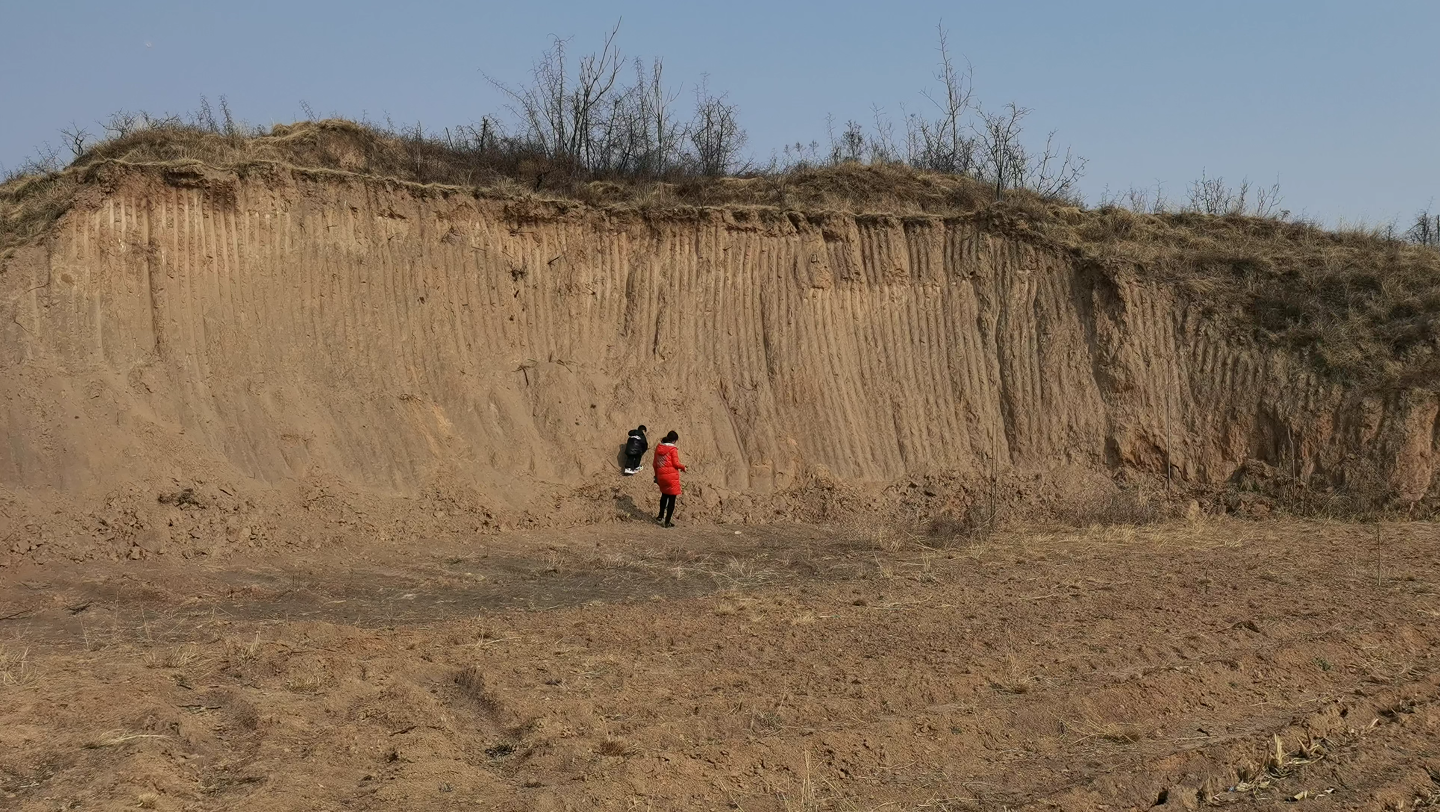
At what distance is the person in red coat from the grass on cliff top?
457cm

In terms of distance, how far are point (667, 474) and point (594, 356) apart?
2.81 m

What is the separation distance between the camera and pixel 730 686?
301 inches

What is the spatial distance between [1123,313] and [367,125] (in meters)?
12.4

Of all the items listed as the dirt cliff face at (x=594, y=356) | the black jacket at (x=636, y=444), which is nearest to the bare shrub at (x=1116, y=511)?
the dirt cliff face at (x=594, y=356)

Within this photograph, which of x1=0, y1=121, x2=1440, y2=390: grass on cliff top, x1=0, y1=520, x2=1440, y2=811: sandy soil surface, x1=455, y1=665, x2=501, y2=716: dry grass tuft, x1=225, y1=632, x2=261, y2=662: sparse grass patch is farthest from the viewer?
x1=0, y1=121, x2=1440, y2=390: grass on cliff top

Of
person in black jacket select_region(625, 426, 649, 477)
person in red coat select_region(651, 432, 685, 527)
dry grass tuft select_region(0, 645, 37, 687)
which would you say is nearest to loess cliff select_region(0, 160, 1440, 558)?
person in black jacket select_region(625, 426, 649, 477)

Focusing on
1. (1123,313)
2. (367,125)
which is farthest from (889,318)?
(367,125)

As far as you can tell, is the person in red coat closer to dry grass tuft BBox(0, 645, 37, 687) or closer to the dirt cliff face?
the dirt cliff face

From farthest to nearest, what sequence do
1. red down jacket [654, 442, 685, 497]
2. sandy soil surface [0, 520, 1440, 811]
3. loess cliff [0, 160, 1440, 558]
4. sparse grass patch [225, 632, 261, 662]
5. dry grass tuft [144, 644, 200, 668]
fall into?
red down jacket [654, 442, 685, 497] < loess cliff [0, 160, 1440, 558] < sparse grass patch [225, 632, 261, 662] < dry grass tuft [144, 644, 200, 668] < sandy soil surface [0, 520, 1440, 811]

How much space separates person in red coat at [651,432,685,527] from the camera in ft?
49.7

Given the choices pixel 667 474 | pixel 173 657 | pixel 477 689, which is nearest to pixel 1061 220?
pixel 667 474

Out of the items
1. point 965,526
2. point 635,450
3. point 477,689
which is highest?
point 635,450

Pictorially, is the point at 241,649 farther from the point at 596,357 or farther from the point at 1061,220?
the point at 1061,220

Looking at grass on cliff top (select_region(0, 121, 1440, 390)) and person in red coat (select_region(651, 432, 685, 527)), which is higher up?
grass on cliff top (select_region(0, 121, 1440, 390))
